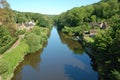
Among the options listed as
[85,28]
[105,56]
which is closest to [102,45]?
[105,56]

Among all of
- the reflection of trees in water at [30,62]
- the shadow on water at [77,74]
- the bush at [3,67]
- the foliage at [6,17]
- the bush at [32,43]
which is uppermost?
the foliage at [6,17]

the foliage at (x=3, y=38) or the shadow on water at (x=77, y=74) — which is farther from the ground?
the foliage at (x=3, y=38)

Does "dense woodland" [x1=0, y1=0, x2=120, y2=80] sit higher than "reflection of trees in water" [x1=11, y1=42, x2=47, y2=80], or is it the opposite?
"dense woodland" [x1=0, y1=0, x2=120, y2=80]

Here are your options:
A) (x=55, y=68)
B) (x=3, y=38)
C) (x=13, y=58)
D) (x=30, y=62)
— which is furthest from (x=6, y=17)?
(x=55, y=68)

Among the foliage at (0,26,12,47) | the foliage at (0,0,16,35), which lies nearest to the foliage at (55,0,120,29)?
the foliage at (0,0,16,35)

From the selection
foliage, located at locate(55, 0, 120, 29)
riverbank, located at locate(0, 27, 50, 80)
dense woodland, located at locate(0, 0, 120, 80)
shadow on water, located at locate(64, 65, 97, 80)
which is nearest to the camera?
dense woodland, located at locate(0, 0, 120, 80)

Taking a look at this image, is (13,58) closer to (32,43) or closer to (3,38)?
(3,38)

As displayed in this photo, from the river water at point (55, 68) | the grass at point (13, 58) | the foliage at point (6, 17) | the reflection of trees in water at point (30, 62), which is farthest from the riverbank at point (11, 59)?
Result: the foliage at point (6, 17)

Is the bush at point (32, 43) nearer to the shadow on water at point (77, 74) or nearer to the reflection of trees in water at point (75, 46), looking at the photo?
the reflection of trees in water at point (75, 46)

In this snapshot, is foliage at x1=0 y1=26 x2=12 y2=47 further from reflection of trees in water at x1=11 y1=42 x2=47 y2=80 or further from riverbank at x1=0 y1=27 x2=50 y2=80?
reflection of trees in water at x1=11 y1=42 x2=47 y2=80
